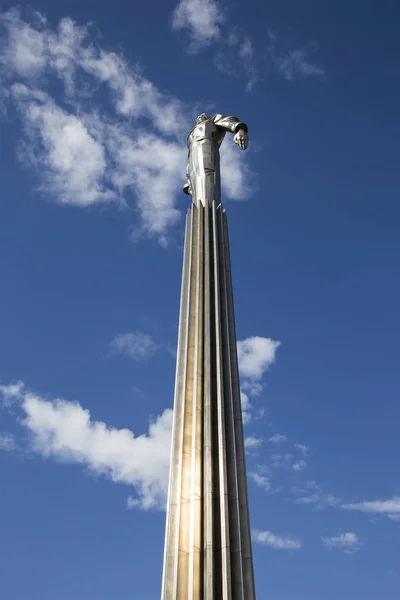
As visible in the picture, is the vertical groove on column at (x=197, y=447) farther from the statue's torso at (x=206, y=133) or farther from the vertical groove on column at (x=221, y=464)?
the statue's torso at (x=206, y=133)

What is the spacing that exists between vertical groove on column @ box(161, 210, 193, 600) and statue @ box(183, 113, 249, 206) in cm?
344

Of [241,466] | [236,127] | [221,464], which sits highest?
[236,127]

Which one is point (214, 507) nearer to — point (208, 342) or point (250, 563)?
point (250, 563)

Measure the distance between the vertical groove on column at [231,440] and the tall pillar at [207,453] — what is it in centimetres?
2

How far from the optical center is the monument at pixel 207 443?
13172mm

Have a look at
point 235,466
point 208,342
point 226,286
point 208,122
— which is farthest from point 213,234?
point 235,466

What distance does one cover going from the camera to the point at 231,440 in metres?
15.2

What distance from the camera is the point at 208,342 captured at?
55.7 feet

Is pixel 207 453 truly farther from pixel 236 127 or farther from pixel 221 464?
pixel 236 127

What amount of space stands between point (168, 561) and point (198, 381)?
456 cm

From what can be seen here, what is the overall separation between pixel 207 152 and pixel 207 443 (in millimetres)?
12018

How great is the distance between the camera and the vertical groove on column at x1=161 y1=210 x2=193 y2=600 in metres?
13.2

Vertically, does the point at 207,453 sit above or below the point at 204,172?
below

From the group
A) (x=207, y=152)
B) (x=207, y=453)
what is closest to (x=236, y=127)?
(x=207, y=152)
